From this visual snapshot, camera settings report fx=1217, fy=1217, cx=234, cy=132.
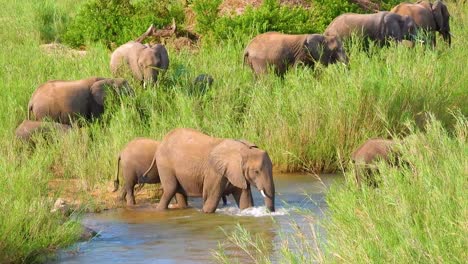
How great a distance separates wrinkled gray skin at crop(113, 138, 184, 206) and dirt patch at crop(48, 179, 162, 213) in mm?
139

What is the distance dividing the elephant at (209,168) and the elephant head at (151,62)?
290 cm

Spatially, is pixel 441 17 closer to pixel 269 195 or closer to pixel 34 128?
pixel 34 128

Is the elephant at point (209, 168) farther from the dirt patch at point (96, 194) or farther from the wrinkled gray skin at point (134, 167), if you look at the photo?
the dirt patch at point (96, 194)

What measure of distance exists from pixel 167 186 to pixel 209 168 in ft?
1.61

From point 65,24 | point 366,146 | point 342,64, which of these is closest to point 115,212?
point 366,146

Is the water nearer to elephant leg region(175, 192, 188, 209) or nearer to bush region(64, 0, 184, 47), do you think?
elephant leg region(175, 192, 188, 209)

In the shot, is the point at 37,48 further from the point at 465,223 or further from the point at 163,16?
the point at 465,223

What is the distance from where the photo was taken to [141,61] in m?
14.6

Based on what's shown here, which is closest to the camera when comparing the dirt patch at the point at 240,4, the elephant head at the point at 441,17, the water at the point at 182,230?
the water at the point at 182,230

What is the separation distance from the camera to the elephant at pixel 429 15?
18625mm

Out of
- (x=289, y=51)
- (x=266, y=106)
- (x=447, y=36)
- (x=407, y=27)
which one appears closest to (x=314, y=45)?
(x=289, y=51)

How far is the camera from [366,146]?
11312 millimetres

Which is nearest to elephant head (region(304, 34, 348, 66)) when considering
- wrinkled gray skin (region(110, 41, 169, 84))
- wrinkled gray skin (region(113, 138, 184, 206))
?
wrinkled gray skin (region(110, 41, 169, 84))

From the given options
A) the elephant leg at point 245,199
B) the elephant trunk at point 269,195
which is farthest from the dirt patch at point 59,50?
the elephant trunk at point 269,195
